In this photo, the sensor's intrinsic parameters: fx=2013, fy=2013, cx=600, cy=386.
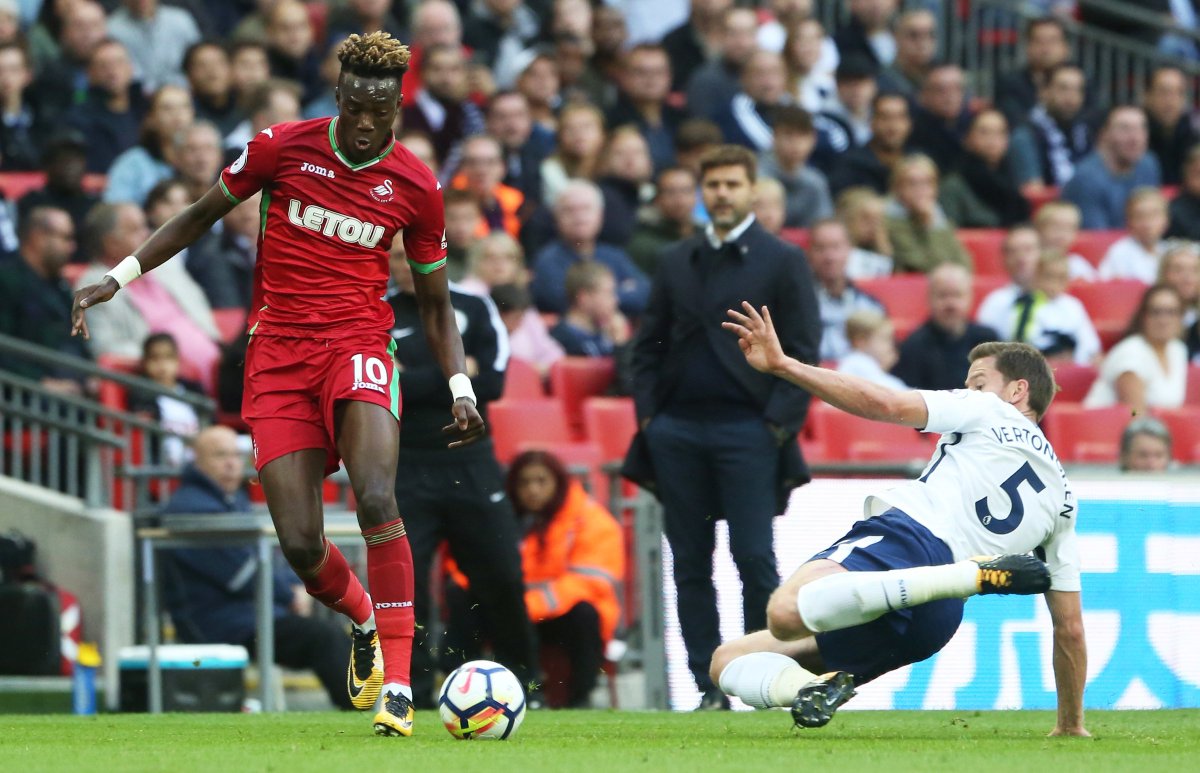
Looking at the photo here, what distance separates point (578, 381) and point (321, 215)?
536cm

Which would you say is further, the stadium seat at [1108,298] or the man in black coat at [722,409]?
the stadium seat at [1108,298]

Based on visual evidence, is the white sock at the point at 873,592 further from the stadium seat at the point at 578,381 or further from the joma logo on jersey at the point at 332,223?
the stadium seat at the point at 578,381

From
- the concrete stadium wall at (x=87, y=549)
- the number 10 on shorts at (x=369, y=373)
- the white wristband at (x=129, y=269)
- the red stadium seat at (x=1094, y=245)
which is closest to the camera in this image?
the number 10 on shorts at (x=369, y=373)

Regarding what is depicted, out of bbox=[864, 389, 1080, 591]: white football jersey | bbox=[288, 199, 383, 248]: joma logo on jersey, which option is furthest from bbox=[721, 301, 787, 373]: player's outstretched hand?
bbox=[288, 199, 383, 248]: joma logo on jersey

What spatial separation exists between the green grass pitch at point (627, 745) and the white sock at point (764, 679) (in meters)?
0.16

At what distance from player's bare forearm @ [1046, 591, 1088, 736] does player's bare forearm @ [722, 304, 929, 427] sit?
0.88 meters

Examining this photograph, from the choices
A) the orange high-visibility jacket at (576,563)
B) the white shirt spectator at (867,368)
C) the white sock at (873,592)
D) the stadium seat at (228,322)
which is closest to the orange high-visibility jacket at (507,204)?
the stadium seat at (228,322)

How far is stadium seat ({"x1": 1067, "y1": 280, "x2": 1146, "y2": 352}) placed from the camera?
15.0 meters

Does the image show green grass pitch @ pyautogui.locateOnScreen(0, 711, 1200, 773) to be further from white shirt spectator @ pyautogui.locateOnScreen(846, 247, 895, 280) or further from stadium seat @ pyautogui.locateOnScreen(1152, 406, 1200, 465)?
white shirt spectator @ pyautogui.locateOnScreen(846, 247, 895, 280)

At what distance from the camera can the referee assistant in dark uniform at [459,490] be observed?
9.92 m

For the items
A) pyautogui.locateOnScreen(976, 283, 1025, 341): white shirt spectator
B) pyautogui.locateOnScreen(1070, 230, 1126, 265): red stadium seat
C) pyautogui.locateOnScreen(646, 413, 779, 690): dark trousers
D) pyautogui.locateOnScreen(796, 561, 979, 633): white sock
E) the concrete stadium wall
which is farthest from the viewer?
pyautogui.locateOnScreen(1070, 230, 1126, 265): red stadium seat

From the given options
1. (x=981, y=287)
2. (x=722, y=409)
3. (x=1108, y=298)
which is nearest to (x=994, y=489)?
(x=722, y=409)

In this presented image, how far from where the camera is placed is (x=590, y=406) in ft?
40.7

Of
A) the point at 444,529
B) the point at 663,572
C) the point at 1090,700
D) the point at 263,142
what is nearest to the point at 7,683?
the point at 444,529
